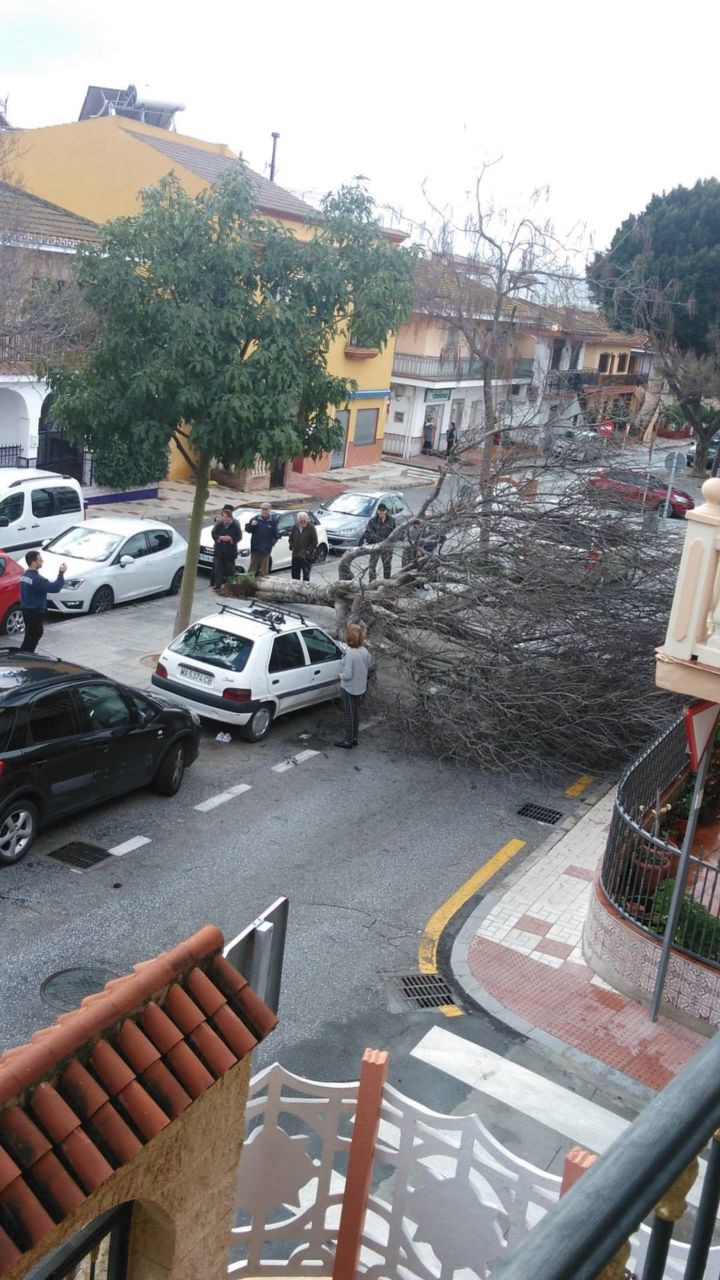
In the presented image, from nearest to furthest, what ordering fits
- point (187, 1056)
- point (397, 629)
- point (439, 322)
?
point (187, 1056)
point (397, 629)
point (439, 322)

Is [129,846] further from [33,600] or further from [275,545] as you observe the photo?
[275,545]

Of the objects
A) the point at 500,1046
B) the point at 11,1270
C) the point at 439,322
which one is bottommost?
the point at 500,1046

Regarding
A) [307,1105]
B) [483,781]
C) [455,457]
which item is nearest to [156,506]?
[455,457]

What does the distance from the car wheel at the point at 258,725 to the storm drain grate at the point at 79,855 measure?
3.29 m

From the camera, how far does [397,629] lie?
1462cm

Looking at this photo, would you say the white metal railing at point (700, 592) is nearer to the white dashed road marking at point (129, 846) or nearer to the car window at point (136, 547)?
the white dashed road marking at point (129, 846)

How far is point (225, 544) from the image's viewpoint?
1948 centimetres

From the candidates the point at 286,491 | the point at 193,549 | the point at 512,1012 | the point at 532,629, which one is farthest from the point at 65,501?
the point at 286,491

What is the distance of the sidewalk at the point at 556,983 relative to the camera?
8273 mm

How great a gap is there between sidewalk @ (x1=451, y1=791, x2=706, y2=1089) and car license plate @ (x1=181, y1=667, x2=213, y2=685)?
174 inches

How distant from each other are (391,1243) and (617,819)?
15.7 feet

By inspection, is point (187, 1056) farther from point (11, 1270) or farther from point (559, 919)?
point (559, 919)

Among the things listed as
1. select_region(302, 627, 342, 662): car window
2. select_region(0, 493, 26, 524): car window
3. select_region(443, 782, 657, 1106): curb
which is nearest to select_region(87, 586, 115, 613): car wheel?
select_region(0, 493, 26, 524): car window

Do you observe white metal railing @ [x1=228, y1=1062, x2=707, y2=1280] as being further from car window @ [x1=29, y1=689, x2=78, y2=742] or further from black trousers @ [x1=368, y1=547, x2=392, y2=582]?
black trousers @ [x1=368, y1=547, x2=392, y2=582]
